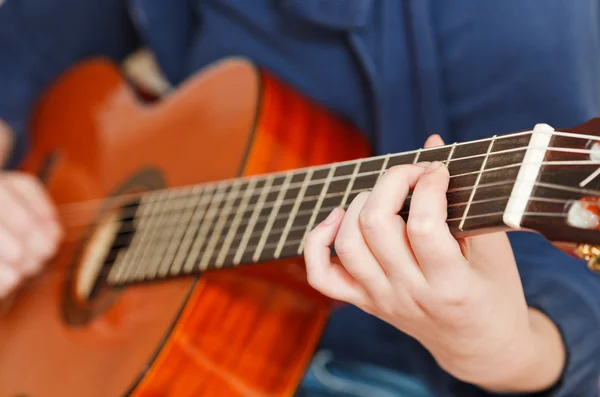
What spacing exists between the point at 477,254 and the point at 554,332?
151mm

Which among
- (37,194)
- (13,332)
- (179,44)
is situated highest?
(179,44)

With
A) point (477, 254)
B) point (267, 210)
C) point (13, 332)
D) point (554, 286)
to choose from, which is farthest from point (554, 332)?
point (13, 332)

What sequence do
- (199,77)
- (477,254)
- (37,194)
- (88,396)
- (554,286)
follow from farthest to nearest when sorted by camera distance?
(37,194)
(199,77)
(88,396)
(554,286)
(477,254)

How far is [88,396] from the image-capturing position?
2.24ft

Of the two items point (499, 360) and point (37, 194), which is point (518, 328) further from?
point (37, 194)

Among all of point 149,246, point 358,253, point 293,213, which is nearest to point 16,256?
point 149,246

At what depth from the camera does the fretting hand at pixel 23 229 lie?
81 centimetres

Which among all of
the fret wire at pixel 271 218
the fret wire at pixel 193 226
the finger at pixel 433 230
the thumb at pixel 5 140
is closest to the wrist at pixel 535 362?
the finger at pixel 433 230

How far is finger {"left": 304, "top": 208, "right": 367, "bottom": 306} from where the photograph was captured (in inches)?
18.2

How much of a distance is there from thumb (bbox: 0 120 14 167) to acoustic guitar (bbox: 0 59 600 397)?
8.4 inches

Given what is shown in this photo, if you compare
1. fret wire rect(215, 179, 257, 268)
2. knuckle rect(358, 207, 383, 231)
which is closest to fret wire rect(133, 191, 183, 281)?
fret wire rect(215, 179, 257, 268)

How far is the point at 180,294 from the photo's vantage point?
2.12 ft

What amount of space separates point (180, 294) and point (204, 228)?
0.08 meters

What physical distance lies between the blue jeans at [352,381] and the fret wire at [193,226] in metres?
0.26
